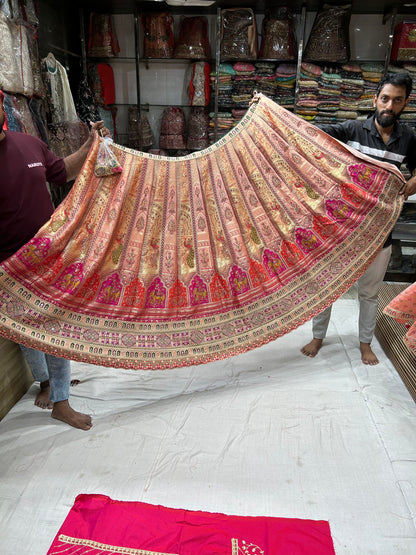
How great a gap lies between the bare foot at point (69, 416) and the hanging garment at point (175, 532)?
1.45ft

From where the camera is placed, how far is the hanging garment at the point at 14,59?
2.48 metres

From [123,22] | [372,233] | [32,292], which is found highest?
[123,22]

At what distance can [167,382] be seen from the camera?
230 centimetres

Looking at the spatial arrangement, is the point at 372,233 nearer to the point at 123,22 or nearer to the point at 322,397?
the point at 322,397

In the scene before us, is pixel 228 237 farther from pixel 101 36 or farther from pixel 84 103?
pixel 101 36

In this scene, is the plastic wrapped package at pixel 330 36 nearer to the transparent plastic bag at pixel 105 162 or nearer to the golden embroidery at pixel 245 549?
the transparent plastic bag at pixel 105 162

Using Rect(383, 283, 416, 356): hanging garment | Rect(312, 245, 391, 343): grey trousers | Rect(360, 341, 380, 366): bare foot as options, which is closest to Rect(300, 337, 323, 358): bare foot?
Rect(312, 245, 391, 343): grey trousers

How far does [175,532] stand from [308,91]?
3839mm

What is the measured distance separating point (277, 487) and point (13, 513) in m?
1.02

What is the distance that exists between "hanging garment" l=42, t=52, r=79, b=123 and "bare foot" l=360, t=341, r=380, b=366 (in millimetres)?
2881

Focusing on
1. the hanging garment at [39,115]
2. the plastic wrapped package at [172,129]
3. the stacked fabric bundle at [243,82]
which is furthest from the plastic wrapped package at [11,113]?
the stacked fabric bundle at [243,82]

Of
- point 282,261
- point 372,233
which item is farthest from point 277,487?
point 372,233

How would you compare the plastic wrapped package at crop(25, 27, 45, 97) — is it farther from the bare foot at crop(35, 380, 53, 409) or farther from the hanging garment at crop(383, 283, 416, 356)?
the hanging garment at crop(383, 283, 416, 356)

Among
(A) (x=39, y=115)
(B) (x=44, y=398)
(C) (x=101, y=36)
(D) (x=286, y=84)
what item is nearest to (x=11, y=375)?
(B) (x=44, y=398)
